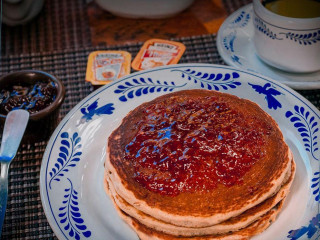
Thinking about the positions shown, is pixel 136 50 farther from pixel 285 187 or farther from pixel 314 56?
pixel 285 187

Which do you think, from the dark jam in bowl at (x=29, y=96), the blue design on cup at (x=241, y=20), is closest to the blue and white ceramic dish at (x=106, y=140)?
the dark jam in bowl at (x=29, y=96)

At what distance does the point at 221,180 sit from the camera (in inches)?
56.7

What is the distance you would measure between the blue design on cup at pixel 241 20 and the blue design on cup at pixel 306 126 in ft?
2.68

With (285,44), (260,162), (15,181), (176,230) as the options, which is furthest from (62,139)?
(285,44)

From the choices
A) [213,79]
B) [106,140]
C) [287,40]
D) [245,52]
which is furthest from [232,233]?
[245,52]

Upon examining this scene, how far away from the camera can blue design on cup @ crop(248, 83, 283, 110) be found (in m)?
1.85

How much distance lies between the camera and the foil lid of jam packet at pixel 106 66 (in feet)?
7.32

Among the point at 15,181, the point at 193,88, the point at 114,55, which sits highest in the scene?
the point at 193,88

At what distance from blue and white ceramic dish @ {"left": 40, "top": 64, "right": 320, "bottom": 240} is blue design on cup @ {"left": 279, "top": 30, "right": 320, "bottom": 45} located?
25cm

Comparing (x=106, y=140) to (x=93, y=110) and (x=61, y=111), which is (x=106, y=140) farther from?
(x=61, y=111)

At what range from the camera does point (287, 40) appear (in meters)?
2.01

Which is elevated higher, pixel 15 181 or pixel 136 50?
pixel 136 50

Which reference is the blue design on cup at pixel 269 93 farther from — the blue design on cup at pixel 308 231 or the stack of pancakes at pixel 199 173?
the blue design on cup at pixel 308 231

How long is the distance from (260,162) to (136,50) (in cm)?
119
